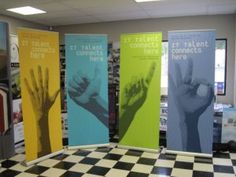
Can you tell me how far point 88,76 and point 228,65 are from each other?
302cm

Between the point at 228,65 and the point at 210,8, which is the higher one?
the point at 210,8

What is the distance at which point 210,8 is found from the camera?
4680 millimetres

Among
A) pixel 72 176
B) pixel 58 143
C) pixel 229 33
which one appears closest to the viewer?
pixel 72 176

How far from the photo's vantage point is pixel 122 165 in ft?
12.4

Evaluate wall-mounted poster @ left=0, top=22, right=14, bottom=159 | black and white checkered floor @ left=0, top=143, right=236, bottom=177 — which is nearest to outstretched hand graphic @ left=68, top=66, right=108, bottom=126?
black and white checkered floor @ left=0, top=143, right=236, bottom=177

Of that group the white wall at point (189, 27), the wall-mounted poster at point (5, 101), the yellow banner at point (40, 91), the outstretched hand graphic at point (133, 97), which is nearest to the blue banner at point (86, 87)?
the yellow banner at point (40, 91)

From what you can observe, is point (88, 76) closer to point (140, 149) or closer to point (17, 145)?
point (140, 149)

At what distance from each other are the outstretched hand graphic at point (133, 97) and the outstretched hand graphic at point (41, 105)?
4.13ft

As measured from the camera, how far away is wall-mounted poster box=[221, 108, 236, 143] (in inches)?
168

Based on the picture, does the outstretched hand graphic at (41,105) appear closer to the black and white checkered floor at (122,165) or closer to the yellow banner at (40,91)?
the yellow banner at (40,91)

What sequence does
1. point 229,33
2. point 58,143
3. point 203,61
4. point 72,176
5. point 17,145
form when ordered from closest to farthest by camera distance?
point 72,176 < point 203,61 < point 58,143 < point 17,145 < point 229,33

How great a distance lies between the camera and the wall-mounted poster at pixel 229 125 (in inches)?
168

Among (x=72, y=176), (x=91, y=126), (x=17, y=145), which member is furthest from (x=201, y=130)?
(x=17, y=145)

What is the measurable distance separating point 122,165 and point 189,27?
3.34 meters
